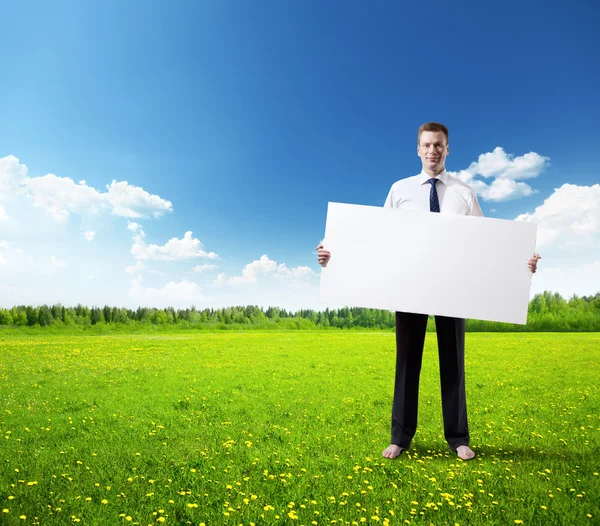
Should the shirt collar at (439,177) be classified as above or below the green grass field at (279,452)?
above

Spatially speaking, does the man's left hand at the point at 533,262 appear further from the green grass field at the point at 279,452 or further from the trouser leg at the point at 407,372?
the green grass field at the point at 279,452

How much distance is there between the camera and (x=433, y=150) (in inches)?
244

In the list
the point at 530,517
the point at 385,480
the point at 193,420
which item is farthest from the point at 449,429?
the point at 193,420

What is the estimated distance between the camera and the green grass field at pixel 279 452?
5027mm

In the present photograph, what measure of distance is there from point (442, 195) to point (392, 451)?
126 inches

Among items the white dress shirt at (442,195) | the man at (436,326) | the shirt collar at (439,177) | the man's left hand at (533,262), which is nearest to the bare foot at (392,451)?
the man at (436,326)

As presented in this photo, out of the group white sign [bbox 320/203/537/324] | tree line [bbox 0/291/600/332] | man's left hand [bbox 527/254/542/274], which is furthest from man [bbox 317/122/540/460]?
tree line [bbox 0/291/600/332]

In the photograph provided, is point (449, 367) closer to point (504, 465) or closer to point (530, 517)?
point (504, 465)

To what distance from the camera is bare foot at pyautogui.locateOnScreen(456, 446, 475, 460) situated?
6.49 metres

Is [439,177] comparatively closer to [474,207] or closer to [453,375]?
[474,207]

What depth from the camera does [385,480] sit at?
226 inches

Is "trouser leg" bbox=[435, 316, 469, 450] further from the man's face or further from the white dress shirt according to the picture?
the man's face

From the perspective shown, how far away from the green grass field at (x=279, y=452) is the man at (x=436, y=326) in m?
0.45

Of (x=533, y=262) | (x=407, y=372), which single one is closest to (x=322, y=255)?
(x=407, y=372)
